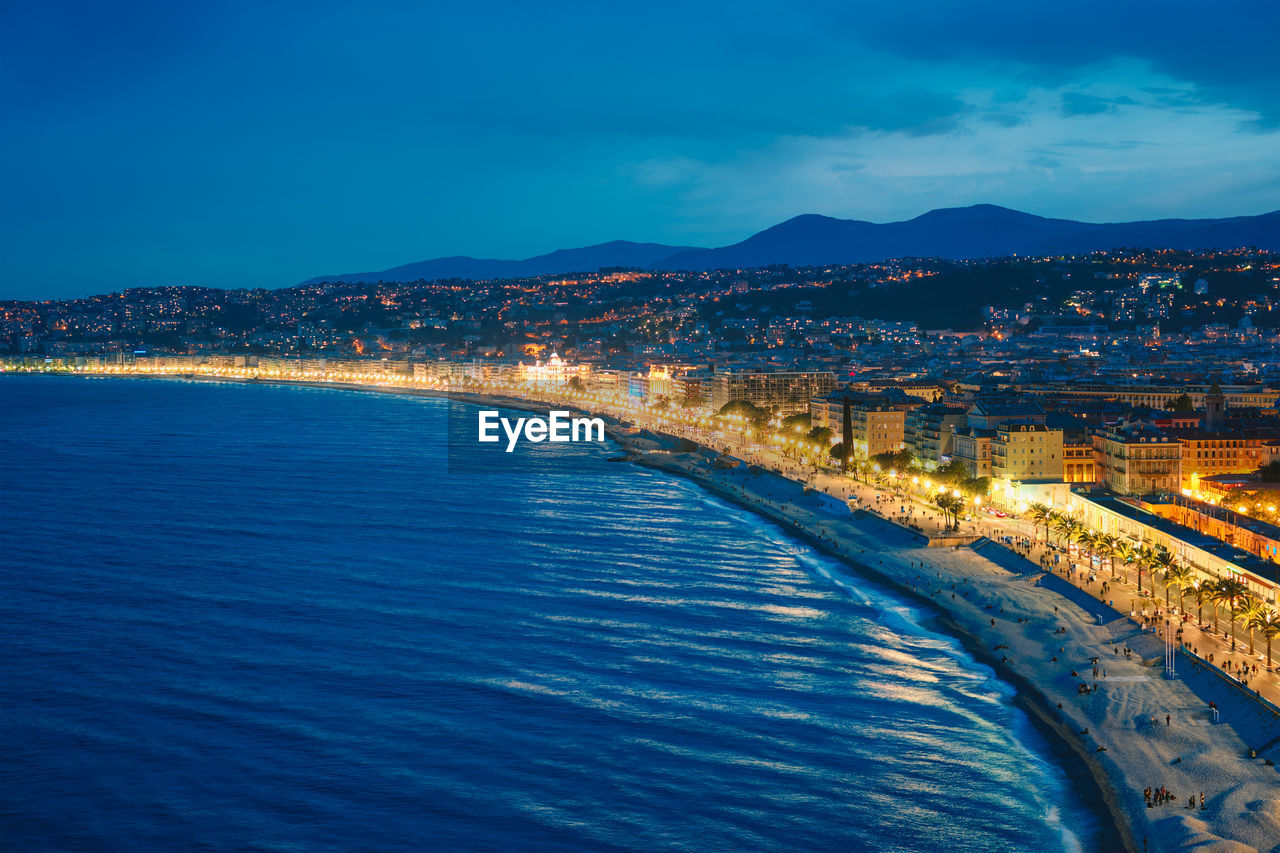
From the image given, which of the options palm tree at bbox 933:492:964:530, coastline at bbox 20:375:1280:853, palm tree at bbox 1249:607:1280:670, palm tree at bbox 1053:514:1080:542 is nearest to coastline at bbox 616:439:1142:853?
coastline at bbox 20:375:1280:853

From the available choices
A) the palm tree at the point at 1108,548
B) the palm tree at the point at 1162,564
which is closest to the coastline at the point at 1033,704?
the palm tree at the point at 1162,564

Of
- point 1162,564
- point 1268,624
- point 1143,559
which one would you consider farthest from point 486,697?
point 1143,559

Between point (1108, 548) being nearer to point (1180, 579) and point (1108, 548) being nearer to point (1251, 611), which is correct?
point (1180, 579)

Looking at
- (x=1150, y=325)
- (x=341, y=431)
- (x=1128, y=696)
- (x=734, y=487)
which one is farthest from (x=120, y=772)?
(x=1150, y=325)

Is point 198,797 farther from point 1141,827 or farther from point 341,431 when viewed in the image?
point 341,431

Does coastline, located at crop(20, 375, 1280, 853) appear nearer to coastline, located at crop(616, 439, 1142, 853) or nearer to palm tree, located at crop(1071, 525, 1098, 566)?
coastline, located at crop(616, 439, 1142, 853)
